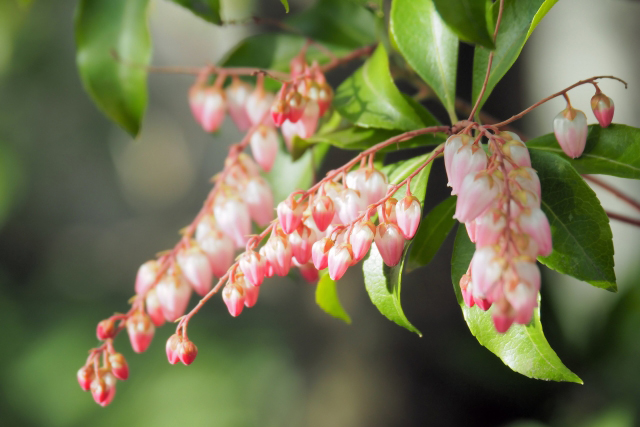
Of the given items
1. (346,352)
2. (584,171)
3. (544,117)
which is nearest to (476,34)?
(584,171)

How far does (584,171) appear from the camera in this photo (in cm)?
42

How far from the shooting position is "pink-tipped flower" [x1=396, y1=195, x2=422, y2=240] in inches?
14.8

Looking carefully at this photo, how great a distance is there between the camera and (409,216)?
14.8 inches

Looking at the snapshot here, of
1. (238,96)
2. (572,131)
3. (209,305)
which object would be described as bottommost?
(209,305)

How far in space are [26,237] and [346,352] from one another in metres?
2.38

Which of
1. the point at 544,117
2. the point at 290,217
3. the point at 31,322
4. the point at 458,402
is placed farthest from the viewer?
the point at 31,322

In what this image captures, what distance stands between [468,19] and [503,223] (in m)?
0.21

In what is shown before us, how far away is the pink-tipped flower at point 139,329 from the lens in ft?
1.73

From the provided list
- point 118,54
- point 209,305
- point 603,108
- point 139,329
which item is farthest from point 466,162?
point 209,305

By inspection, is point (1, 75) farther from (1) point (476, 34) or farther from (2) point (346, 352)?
(1) point (476, 34)

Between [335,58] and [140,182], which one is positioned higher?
[335,58]

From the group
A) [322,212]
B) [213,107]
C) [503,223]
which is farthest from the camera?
[213,107]

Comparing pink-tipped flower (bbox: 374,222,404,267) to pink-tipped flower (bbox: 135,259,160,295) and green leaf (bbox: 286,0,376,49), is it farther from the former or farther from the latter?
green leaf (bbox: 286,0,376,49)

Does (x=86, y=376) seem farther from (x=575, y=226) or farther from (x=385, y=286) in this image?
(x=575, y=226)
